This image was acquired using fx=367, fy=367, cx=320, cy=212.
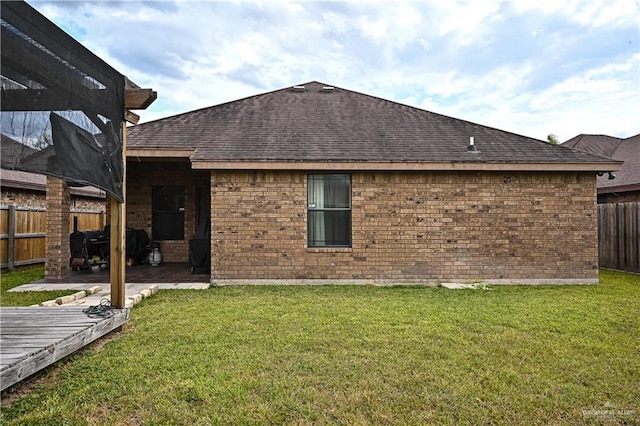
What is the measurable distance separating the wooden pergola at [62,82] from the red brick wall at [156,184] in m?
6.31

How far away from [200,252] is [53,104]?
6175 millimetres

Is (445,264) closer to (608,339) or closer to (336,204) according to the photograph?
(336,204)

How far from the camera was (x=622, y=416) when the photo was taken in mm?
2592

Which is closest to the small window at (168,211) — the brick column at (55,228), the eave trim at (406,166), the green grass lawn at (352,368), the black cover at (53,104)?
the brick column at (55,228)

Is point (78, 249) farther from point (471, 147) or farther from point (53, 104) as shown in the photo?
point (471, 147)

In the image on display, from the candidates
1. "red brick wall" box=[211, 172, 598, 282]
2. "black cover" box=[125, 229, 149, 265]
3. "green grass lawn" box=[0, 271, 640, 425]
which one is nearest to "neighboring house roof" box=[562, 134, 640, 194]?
"red brick wall" box=[211, 172, 598, 282]

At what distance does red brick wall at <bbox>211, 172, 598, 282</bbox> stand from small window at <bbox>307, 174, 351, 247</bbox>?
197mm

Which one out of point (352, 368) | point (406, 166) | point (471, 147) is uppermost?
point (471, 147)

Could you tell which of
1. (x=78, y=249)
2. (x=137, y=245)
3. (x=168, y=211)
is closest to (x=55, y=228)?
(x=78, y=249)

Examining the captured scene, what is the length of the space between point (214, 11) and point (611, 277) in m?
12.3

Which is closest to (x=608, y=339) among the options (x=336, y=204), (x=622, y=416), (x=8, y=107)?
(x=622, y=416)

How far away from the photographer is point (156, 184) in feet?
35.4

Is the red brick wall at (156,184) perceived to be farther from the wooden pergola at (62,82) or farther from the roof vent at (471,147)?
the roof vent at (471,147)

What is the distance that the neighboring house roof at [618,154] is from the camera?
11.6 metres
